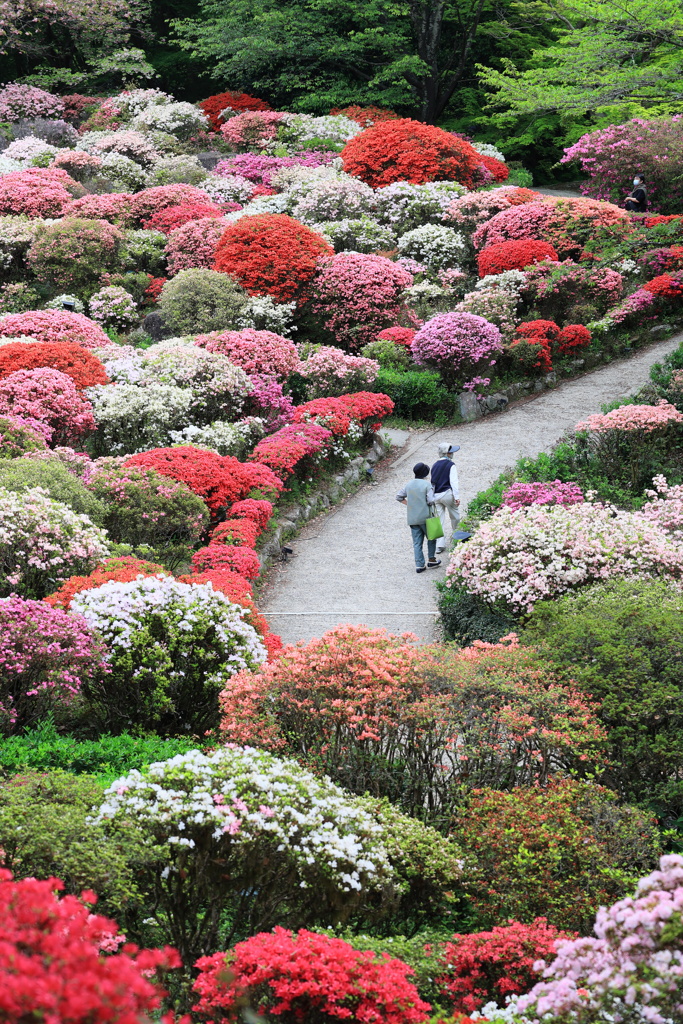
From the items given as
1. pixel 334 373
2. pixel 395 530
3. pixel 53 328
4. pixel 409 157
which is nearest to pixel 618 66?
pixel 334 373

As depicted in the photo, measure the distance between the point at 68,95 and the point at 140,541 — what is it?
27723 mm

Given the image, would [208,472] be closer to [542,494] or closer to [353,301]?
[542,494]

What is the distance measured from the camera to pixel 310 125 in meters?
30.4

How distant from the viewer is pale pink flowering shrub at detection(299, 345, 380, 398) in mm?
17250

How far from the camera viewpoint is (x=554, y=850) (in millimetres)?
5863

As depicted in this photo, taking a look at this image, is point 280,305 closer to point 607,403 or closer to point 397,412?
point 397,412

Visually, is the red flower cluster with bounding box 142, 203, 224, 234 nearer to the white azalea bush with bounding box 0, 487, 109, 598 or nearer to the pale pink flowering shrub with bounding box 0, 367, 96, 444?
the pale pink flowering shrub with bounding box 0, 367, 96, 444

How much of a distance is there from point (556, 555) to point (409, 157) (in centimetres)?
1901

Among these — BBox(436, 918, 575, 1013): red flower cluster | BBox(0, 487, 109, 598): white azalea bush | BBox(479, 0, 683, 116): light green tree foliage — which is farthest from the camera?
BBox(479, 0, 683, 116): light green tree foliage

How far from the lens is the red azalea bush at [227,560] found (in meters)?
11.6

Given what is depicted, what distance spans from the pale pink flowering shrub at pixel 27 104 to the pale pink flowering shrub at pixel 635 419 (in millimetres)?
25101

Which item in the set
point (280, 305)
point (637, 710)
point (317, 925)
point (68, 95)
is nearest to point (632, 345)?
point (280, 305)

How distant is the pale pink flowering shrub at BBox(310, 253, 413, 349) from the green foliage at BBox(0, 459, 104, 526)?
9.47m

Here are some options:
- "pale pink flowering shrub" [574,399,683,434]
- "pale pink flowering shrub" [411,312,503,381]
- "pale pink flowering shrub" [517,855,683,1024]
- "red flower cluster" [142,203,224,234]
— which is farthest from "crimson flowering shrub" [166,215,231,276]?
"pale pink flowering shrub" [517,855,683,1024]
